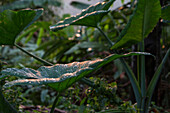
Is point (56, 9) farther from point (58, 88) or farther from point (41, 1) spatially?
point (58, 88)

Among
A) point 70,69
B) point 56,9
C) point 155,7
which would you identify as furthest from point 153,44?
point 56,9

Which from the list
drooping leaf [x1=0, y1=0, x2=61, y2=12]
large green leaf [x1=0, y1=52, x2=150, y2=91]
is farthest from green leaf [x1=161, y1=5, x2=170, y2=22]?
drooping leaf [x1=0, y1=0, x2=61, y2=12]

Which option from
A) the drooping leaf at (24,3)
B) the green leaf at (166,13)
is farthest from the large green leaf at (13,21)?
the drooping leaf at (24,3)

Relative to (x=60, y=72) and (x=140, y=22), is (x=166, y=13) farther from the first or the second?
(x=60, y=72)

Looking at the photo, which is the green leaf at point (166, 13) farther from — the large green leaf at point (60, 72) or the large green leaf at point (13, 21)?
the large green leaf at point (13, 21)

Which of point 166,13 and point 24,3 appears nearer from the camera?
point 166,13

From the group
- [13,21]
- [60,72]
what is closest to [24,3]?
[13,21]
